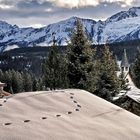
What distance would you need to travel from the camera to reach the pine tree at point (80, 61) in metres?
32.3

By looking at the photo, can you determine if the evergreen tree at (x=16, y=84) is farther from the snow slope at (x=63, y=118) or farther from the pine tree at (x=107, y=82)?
the snow slope at (x=63, y=118)

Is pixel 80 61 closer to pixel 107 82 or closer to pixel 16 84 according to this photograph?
pixel 107 82

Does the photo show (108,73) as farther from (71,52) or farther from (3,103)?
(3,103)

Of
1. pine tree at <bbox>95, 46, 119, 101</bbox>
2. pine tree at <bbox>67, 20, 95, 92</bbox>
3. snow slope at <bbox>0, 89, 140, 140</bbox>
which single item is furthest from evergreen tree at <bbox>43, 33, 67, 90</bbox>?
snow slope at <bbox>0, 89, 140, 140</bbox>

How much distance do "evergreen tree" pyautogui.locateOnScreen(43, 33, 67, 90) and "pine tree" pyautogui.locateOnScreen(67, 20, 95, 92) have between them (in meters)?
1.08

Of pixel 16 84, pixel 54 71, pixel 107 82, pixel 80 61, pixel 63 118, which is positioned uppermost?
pixel 63 118

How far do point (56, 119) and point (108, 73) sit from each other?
115ft

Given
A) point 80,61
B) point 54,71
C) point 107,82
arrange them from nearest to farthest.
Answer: point 80,61, point 54,71, point 107,82

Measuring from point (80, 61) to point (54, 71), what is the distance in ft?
16.0

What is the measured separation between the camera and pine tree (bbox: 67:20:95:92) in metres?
32.3

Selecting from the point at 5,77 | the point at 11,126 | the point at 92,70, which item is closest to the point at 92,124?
the point at 11,126

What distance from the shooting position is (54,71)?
122 feet

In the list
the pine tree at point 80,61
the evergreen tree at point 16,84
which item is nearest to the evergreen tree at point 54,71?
the pine tree at point 80,61

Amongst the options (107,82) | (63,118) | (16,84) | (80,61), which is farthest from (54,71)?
(16,84)
